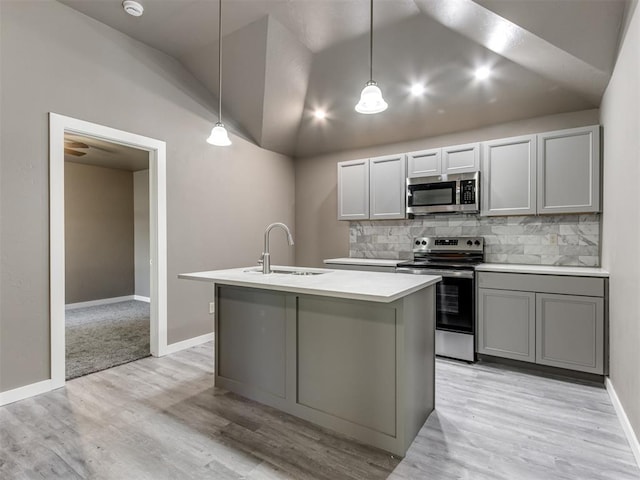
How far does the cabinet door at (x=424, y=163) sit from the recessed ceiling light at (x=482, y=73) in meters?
0.77

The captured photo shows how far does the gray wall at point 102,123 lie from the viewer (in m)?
2.47

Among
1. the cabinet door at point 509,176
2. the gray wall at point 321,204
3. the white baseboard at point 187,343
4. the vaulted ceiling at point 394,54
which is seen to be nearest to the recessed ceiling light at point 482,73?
the vaulted ceiling at point 394,54

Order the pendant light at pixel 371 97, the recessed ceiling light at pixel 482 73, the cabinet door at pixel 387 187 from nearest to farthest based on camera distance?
1. the pendant light at pixel 371 97
2. the recessed ceiling light at pixel 482 73
3. the cabinet door at pixel 387 187

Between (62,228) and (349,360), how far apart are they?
2.49 m

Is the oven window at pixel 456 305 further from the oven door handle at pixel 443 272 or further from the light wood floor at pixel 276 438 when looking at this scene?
the light wood floor at pixel 276 438

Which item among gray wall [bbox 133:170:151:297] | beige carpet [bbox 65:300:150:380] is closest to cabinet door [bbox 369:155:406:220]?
beige carpet [bbox 65:300:150:380]

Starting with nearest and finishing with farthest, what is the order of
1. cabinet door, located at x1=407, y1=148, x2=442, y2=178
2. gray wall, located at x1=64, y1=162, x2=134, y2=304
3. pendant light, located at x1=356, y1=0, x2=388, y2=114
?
1. pendant light, located at x1=356, y1=0, x2=388, y2=114
2. cabinet door, located at x1=407, y1=148, x2=442, y2=178
3. gray wall, located at x1=64, y1=162, x2=134, y2=304

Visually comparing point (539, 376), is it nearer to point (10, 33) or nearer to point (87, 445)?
A: point (87, 445)

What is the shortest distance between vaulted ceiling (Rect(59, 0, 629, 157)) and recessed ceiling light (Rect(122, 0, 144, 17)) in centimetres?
6

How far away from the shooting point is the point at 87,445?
6.40 feet

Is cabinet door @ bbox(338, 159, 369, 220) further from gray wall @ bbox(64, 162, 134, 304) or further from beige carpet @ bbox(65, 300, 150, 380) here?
gray wall @ bbox(64, 162, 134, 304)

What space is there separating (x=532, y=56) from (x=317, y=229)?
3.22 m

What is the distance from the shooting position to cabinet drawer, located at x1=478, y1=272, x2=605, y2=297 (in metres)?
2.71

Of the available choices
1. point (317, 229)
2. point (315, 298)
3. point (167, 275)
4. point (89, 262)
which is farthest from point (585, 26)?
point (89, 262)
